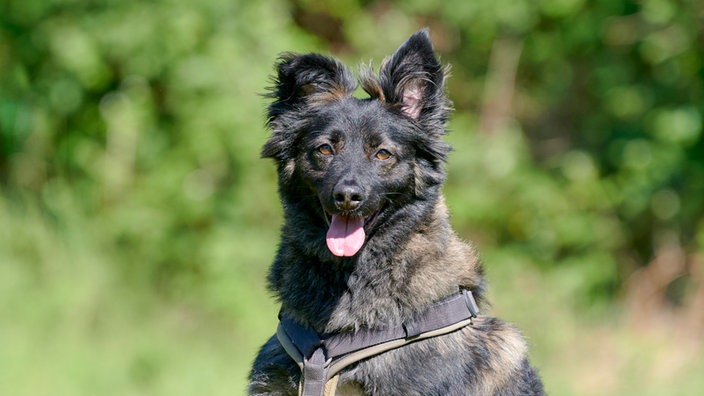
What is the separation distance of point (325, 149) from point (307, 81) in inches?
15.1

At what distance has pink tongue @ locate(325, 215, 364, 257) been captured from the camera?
391 centimetres

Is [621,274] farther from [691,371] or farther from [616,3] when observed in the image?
[616,3]

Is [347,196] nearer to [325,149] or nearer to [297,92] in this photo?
[325,149]

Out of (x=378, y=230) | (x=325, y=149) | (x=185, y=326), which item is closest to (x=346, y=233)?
(x=378, y=230)

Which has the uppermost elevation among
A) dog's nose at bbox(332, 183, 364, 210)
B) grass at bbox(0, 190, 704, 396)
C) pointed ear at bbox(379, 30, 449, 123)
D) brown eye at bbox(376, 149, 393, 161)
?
grass at bbox(0, 190, 704, 396)

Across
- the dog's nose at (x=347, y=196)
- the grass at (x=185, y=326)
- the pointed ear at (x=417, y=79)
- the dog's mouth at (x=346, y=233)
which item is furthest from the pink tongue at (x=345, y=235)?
the grass at (x=185, y=326)

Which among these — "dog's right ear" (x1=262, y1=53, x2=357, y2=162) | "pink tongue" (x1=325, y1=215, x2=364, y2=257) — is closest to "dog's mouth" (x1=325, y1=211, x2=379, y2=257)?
"pink tongue" (x1=325, y1=215, x2=364, y2=257)

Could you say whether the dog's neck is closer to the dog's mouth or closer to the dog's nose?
the dog's mouth

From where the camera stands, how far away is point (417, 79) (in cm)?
428

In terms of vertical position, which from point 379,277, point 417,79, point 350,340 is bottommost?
point 350,340

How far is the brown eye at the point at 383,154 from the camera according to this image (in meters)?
4.19

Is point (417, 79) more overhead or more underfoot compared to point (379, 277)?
more overhead

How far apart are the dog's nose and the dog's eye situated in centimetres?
33

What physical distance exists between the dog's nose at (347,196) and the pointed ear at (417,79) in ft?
2.07
